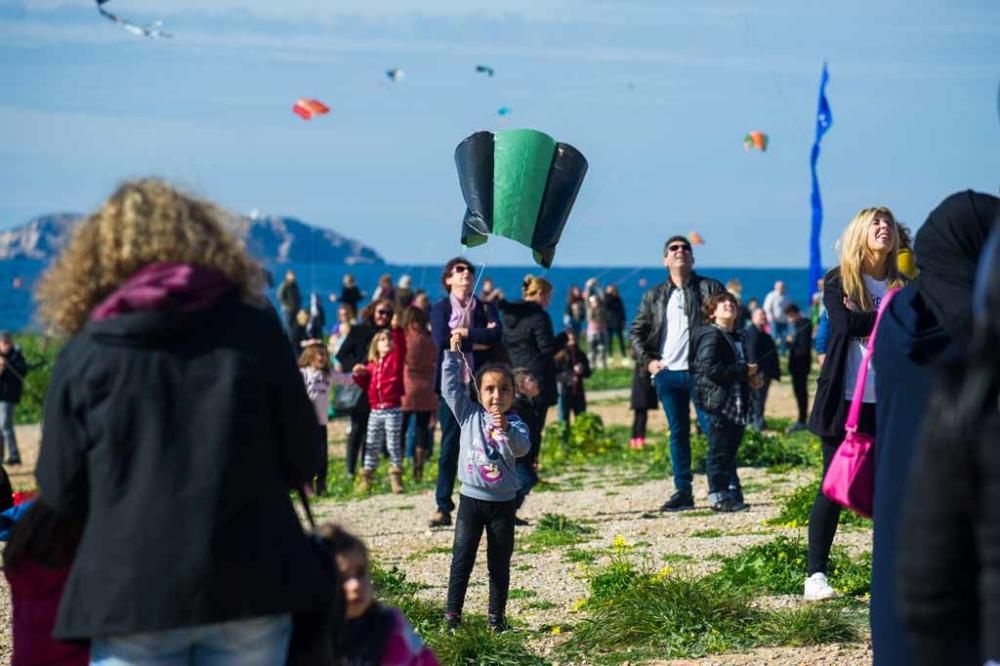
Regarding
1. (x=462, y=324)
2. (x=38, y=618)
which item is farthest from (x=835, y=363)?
(x=462, y=324)

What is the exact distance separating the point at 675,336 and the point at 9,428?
977cm

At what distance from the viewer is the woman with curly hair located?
3.39 metres

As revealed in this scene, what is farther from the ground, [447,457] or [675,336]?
Result: [675,336]

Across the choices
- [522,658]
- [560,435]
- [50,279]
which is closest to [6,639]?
[522,658]

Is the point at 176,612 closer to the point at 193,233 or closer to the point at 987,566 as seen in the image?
the point at 193,233

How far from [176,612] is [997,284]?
1800mm

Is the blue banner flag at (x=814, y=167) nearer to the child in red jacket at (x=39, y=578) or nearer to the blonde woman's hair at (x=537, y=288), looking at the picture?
the blonde woman's hair at (x=537, y=288)

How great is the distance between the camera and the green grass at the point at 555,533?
9680 mm

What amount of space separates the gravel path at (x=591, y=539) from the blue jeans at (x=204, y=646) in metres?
3.13

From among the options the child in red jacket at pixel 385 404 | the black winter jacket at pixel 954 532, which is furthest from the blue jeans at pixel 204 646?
the child in red jacket at pixel 385 404

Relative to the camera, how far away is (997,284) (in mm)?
2844

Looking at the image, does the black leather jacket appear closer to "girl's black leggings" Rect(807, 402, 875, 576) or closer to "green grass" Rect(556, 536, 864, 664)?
"girl's black leggings" Rect(807, 402, 875, 576)

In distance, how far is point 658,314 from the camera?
10727 millimetres

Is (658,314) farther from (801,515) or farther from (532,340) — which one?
(801,515)
